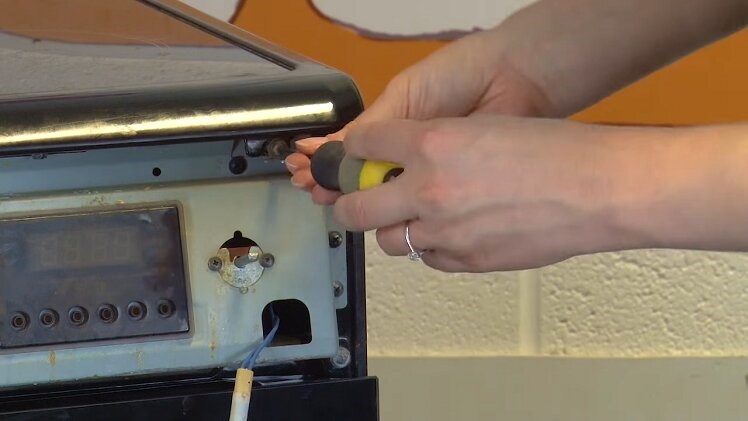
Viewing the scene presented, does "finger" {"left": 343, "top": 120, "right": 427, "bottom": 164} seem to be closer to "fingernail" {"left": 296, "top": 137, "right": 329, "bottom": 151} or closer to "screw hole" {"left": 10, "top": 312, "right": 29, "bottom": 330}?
"fingernail" {"left": 296, "top": 137, "right": 329, "bottom": 151}

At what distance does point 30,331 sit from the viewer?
46 centimetres

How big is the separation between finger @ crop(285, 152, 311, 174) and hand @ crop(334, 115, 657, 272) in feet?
0.08

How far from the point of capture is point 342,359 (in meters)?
0.51

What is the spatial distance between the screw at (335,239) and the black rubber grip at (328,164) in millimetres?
41

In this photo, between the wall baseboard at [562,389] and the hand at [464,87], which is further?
the wall baseboard at [562,389]

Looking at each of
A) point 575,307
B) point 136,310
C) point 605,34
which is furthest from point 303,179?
point 575,307

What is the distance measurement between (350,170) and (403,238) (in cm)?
5

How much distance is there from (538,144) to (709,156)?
8cm

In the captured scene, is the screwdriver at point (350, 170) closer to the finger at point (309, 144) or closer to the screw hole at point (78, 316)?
the finger at point (309, 144)

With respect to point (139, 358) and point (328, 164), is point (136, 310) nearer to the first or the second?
point (139, 358)

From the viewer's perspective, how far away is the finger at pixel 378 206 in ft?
1.41

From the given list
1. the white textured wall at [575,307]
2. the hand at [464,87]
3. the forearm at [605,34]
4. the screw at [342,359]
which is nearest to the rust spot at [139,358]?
the screw at [342,359]

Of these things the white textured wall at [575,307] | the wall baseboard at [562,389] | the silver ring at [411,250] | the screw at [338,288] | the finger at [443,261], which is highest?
the silver ring at [411,250]

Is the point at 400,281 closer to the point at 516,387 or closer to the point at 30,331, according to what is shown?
the point at 516,387
